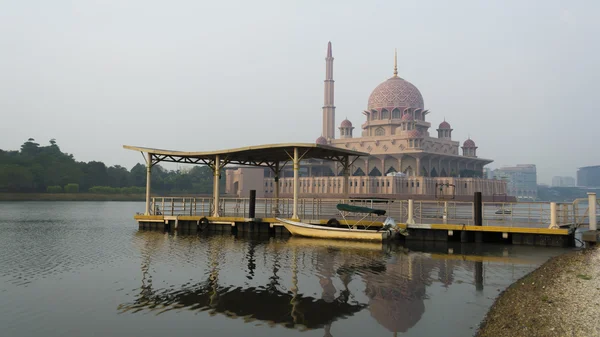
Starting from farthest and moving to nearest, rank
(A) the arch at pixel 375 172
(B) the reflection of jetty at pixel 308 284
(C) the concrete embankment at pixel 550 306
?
(A) the arch at pixel 375 172 → (B) the reflection of jetty at pixel 308 284 → (C) the concrete embankment at pixel 550 306

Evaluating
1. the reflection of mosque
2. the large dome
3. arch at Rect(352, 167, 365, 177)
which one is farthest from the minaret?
the reflection of mosque

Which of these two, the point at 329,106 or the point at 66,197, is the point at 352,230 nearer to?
the point at 66,197

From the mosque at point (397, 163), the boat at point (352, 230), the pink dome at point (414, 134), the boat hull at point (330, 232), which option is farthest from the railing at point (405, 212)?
the pink dome at point (414, 134)

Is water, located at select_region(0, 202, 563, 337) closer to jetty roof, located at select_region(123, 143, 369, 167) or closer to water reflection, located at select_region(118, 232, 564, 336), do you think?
water reflection, located at select_region(118, 232, 564, 336)

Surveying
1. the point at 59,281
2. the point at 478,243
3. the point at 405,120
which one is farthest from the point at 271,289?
the point at 405,120

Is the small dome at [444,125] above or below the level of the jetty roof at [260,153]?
above

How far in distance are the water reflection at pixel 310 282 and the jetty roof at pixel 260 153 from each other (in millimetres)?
7651

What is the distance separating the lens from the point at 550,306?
1213cm

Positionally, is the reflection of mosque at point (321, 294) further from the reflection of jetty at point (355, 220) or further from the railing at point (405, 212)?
the railing at point (405, 212)

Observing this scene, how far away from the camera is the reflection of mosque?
13.2m

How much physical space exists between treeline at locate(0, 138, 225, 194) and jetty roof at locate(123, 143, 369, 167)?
7607 cm

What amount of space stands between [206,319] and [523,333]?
8.26 metres

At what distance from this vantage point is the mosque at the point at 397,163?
99125mm

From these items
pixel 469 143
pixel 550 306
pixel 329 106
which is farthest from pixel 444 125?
pixel 550 306
